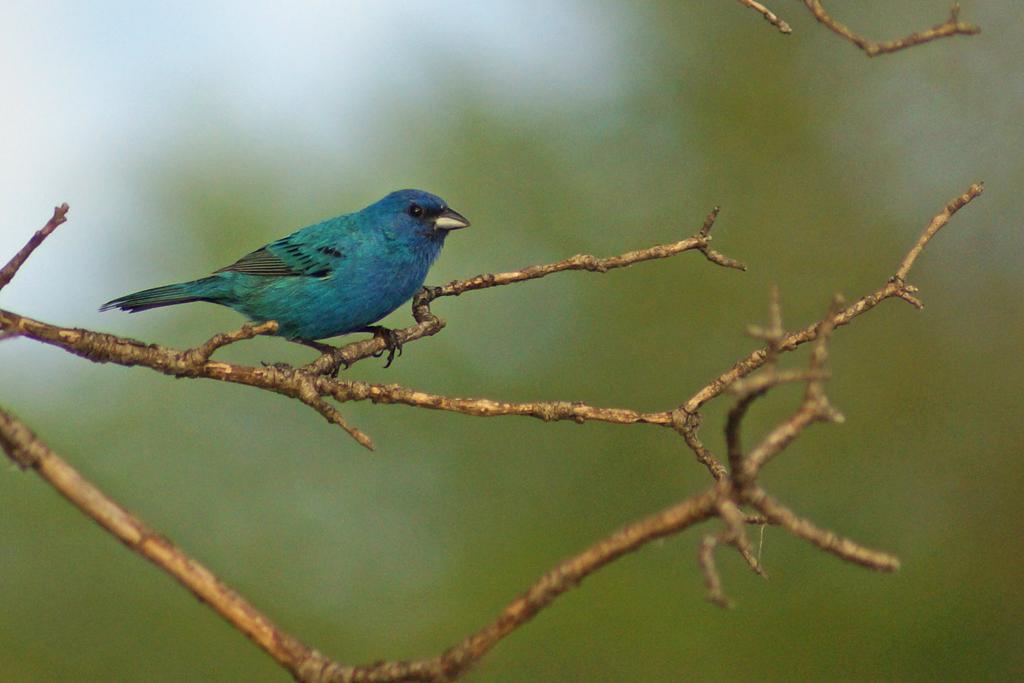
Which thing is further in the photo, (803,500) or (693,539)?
(803,500)

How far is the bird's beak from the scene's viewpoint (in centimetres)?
856

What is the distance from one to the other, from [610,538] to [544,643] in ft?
40.7

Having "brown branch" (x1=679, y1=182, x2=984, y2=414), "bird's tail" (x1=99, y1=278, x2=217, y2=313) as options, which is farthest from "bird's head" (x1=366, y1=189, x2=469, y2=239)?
"brown branch" (x1=679, y1=182, x2=984, y2=414)

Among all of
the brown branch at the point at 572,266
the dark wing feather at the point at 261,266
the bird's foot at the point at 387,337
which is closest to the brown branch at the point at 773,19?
the brown branch at the point at 572,266

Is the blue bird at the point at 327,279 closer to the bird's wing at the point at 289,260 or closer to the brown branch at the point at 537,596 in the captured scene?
the bird's wing at the point at 289,260

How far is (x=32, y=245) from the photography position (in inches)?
159

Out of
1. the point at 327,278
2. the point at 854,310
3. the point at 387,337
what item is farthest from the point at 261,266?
the point at 854,310

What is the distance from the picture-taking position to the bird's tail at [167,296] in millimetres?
7127

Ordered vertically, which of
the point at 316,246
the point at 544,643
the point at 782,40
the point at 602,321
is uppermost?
the point at 782,40

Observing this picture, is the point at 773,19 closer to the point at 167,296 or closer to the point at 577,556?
the point at 577,556

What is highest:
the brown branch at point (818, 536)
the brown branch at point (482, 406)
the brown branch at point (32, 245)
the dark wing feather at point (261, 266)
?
the brown branch at point (32, 245)

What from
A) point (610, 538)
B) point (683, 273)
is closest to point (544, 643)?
point (683, 273)

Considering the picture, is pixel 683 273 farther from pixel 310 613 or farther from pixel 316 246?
pixel 316 246

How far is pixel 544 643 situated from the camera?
47.2 ft
